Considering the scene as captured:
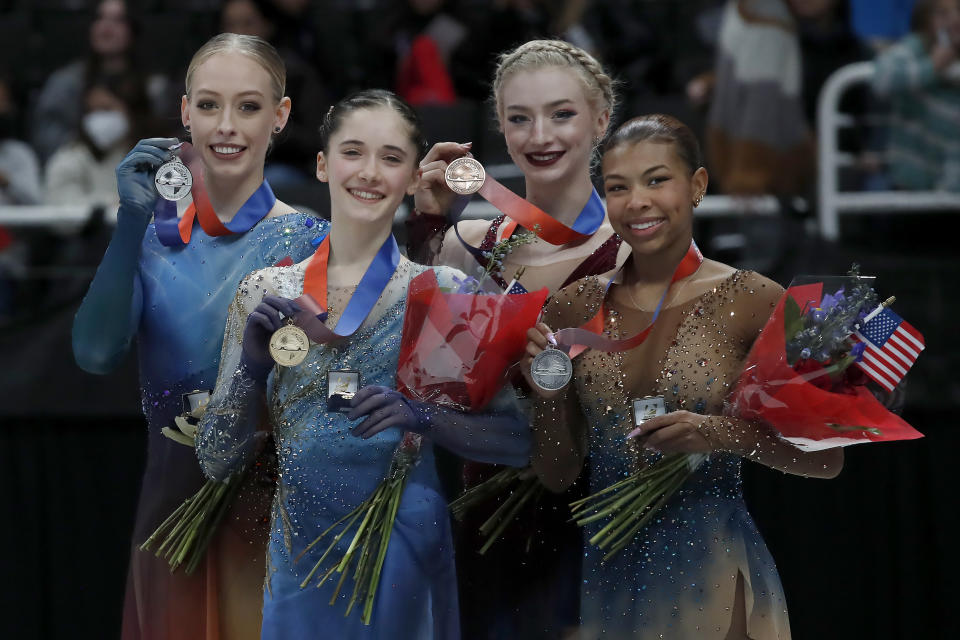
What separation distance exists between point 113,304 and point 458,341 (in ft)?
2.46

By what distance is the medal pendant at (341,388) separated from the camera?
248 cm

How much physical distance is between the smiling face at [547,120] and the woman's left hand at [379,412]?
30.8 inches

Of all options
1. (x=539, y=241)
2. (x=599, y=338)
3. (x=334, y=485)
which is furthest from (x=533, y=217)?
(x=334, y=485)

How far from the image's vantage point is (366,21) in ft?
21.4

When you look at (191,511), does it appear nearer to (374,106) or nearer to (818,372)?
(374,106)

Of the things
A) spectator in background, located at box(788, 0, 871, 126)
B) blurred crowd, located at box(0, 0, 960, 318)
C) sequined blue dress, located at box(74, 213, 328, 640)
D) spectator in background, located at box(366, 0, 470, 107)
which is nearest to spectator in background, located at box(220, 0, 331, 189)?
blurred crowd, located at box(0, 0, 960, 318)

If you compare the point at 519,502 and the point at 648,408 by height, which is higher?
the point at 648,408

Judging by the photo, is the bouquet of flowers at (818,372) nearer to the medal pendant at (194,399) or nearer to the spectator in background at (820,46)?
the medal pendant at (194,399)

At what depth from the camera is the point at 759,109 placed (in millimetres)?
4973

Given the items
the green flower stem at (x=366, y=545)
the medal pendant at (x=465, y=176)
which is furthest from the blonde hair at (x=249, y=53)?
the green flower stem at (x=366, y=545)

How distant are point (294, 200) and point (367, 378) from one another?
239 centimetres

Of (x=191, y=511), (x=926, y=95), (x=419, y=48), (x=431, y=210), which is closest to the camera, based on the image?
(x=191, y=511)

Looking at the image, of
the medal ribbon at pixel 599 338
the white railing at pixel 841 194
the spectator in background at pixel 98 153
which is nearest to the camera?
the medal ribbon at pixel 599 338

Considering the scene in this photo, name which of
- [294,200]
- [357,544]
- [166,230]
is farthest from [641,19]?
[357,544]
